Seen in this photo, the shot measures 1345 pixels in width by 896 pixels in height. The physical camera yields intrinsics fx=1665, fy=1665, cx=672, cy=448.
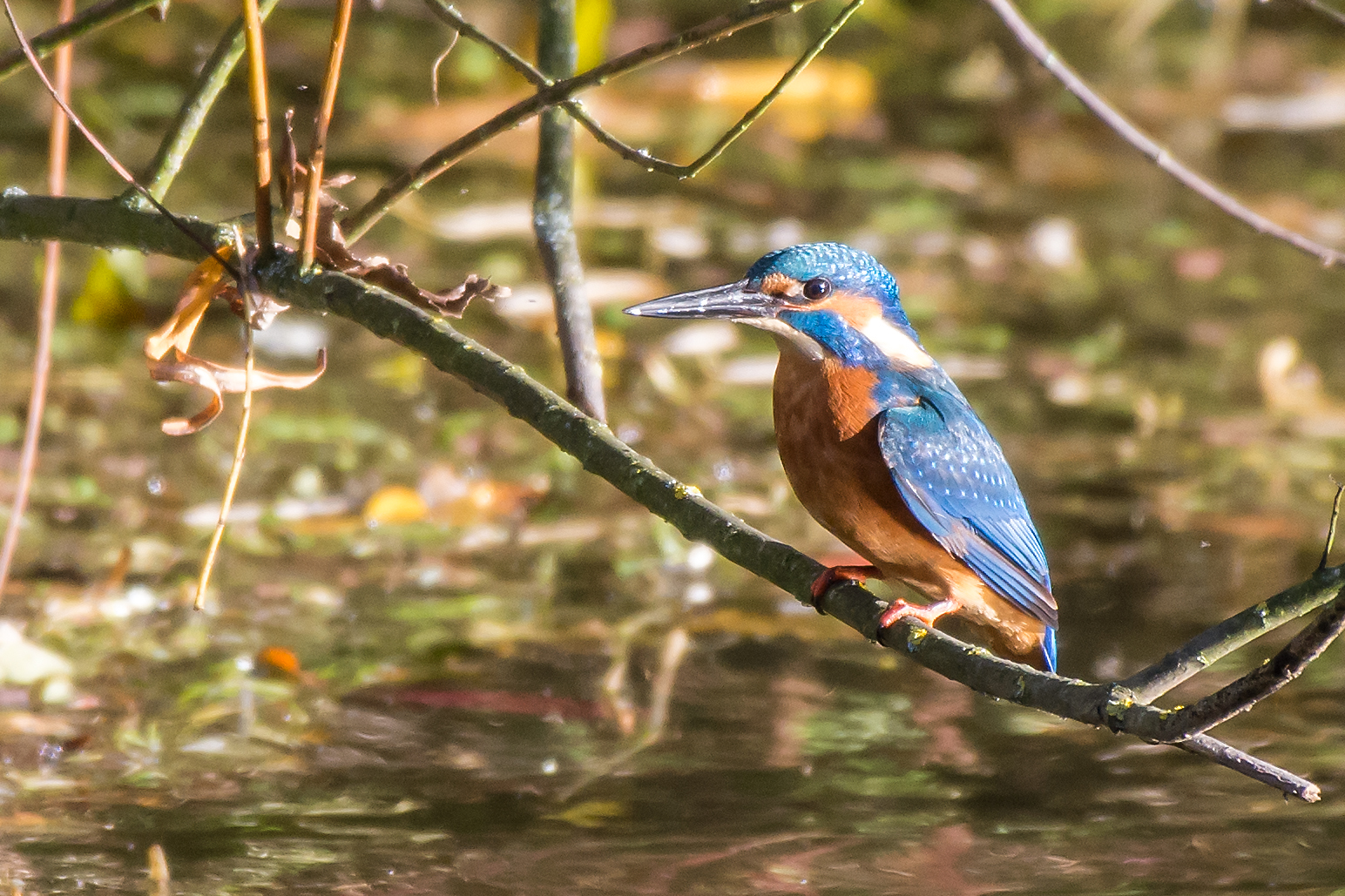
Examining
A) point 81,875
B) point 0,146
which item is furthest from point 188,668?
point 0,146

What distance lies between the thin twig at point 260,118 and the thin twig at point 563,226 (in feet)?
1.72

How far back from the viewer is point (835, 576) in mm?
2555

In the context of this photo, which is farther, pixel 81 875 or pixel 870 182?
pixel 870 182

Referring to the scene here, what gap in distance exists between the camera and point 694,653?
3.67 metres

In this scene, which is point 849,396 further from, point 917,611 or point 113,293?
point 113,293

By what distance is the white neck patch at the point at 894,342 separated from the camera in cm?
294

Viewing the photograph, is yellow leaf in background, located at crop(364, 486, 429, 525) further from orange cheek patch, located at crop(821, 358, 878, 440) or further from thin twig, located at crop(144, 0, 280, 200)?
orange cheek patch, located at crop(821, 358, 878, 440)

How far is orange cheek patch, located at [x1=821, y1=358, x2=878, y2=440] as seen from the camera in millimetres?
2789

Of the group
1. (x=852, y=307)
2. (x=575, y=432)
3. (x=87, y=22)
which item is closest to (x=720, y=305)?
(x=852, y=307)

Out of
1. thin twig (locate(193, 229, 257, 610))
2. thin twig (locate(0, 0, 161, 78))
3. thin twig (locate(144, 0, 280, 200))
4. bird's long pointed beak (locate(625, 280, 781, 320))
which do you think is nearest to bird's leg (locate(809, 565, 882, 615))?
bird's long pointed beak (locate(625, 280, 781, 320))

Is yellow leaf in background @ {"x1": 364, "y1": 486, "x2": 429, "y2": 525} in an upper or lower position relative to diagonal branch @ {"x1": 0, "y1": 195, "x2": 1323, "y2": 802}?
upper

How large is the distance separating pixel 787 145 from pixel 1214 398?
10.6 feet

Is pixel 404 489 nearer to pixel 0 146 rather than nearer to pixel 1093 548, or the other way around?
pixel 1093 548

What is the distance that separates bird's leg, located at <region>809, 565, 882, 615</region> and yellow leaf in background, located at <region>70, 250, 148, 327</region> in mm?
2783
